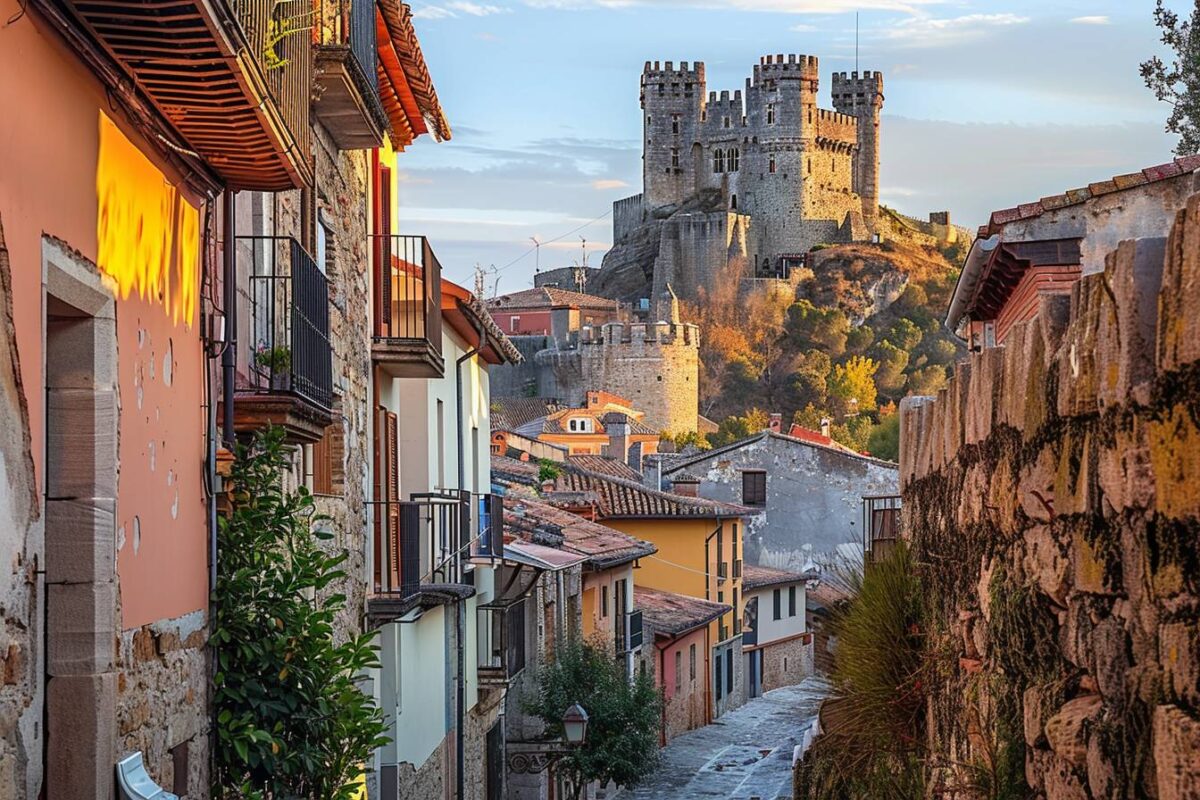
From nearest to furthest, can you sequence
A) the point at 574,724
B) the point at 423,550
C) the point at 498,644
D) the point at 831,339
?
1. the point at 423,550
2. the point at 574,724
3. the point at 498,644
4. the point at 831,339

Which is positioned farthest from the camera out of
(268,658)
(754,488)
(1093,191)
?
(754,488)

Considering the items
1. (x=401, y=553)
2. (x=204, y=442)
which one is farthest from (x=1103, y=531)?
(x=401, y=553)

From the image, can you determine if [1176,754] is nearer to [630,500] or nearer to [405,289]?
[405,289]

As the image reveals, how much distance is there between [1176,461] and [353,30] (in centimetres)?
748

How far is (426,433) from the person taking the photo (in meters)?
16.2

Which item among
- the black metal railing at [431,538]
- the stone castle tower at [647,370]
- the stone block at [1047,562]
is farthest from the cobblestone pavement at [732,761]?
the stone castle tower at [647,370]

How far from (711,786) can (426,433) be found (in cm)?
1406

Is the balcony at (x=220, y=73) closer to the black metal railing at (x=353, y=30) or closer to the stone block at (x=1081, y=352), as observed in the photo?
the black metal railing at (x=353, y=30)

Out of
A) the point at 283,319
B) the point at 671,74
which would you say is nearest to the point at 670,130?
the point at 671,74

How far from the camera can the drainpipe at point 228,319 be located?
712cm

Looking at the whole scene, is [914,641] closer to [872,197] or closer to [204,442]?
[204,442]

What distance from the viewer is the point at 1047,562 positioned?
14.8 feet

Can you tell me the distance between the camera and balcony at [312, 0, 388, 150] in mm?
9484

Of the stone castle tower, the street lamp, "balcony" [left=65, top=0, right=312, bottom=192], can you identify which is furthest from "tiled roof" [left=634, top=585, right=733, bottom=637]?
the stone castle tower
